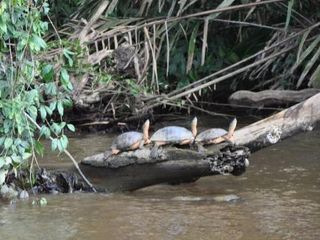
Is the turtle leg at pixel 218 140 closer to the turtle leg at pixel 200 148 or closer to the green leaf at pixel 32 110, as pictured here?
the turtle leg at pixel 200 148

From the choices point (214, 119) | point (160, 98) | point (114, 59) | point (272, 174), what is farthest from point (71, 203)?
point (214, 119)

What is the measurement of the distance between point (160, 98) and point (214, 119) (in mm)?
Result: 1311

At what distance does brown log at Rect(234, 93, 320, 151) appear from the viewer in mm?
4941

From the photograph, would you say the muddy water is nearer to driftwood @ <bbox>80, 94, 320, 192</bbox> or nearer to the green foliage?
driftwood @ <bbox>80, 94, 320, 192</bbox>

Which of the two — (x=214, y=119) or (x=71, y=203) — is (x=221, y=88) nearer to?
(x=214, y=119)

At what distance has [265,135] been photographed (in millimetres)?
4945

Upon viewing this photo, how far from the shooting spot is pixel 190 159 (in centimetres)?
481

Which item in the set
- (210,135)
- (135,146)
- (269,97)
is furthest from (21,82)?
(269,97)

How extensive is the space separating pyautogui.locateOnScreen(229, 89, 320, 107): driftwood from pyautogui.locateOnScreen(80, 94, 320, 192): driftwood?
1.90m

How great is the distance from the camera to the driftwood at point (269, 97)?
6.96 meters

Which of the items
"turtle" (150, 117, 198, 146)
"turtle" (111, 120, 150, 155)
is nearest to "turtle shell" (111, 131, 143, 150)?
"turtle" (111, 120, 150, 155)

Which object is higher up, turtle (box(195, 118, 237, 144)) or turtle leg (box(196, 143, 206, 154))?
turtle (box(195, 118, 237, 144))

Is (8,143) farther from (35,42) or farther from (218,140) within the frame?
(218,140)

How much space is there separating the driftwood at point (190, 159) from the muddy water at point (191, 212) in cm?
14
